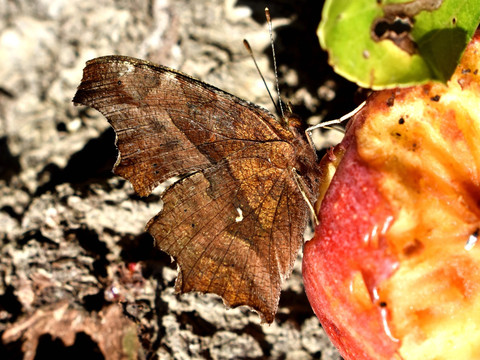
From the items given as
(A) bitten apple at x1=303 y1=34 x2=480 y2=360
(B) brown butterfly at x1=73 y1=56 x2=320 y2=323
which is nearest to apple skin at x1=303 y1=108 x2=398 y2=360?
(A) bitten apple at x1=303 y1=34 x2=480 y2=360

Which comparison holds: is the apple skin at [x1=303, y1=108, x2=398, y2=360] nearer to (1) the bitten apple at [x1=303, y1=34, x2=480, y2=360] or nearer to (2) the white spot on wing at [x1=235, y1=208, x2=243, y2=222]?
(1) the bitten apple at [x1=303, y1=34, x2=480, y2=360]

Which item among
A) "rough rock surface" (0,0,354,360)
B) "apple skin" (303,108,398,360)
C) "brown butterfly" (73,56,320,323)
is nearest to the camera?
"apple skin" (303,108,398,360)

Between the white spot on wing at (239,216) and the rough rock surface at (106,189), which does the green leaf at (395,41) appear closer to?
the white spot on wing at (239,216)

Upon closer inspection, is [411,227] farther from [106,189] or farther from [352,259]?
[106,189]

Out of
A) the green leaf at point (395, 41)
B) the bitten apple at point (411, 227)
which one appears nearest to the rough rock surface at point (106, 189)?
the bitten apple at point (411, 227)

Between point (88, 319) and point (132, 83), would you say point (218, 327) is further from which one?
point (132, 83)

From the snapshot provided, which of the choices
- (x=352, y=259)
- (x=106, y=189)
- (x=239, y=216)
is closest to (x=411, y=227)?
(x=352, y=259)
